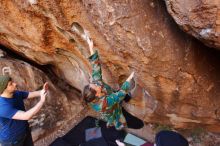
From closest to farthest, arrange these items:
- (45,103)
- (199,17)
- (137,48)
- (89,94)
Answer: (199,17), (89,94), (137,48), (45,103)

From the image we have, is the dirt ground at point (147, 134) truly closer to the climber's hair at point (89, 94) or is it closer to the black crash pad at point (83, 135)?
the black crash pad at point (83, 135)

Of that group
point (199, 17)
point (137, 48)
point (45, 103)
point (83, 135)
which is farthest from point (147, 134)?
point (199, 17)

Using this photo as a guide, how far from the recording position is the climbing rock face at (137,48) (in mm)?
3691

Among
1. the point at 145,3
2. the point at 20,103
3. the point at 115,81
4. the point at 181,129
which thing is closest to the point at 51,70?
the point at 115,81

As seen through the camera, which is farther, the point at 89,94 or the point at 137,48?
the point at 137,48

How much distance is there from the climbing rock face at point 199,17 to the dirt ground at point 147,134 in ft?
6.58

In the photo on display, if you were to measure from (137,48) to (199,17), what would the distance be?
0.86 meters

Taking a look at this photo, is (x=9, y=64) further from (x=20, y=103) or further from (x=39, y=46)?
(x=20, y=103)

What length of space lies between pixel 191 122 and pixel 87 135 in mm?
1695

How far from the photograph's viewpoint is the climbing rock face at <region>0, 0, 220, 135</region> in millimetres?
3691

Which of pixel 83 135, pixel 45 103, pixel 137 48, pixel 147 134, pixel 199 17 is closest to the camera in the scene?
pixel 199 17

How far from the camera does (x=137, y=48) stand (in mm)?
3861

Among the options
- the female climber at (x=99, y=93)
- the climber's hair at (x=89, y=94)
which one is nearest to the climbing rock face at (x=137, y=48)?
the female climber at (x=99, y=93)

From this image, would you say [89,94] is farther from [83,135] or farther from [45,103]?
[45,103]
